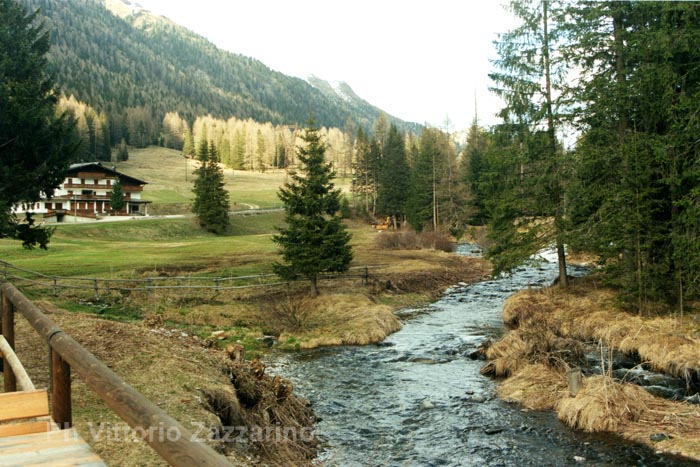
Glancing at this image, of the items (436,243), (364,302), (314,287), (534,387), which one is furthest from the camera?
(436,243)

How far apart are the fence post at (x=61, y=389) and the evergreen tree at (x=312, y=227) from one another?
79.8 ft

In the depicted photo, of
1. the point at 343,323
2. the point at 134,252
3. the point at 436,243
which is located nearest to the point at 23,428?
the point at 343,323

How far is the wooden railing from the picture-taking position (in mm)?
2900

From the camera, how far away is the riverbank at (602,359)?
39.7ft

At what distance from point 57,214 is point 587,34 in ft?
240

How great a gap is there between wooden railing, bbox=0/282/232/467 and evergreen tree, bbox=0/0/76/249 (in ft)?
58.5

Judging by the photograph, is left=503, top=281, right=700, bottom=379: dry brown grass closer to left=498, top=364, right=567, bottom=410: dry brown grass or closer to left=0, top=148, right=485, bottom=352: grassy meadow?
left=498, top=364, right=567, bottom=410: dry brown grass

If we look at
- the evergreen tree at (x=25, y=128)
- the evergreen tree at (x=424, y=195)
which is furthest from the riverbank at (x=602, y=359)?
the evergreen tree at (x=424, y=195)

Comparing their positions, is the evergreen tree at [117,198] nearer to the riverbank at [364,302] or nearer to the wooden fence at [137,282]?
the wooden fence at [137,282]

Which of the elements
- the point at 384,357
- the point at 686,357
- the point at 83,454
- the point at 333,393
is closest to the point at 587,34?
the point at 686,357

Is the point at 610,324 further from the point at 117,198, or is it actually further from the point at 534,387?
the point at 117,198

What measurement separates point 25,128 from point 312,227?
47.2ft

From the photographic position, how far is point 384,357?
65.2ft

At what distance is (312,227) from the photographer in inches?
1195
